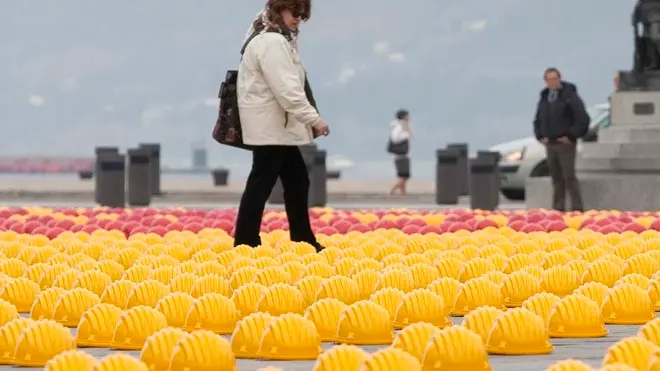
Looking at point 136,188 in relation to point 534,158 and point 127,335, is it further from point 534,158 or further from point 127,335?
point 127,335

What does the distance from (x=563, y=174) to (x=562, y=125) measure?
2.21 feet

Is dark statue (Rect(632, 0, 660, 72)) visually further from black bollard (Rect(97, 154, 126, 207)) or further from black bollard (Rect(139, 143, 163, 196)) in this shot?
black bollard (Rect(139, 143, 163, 196))

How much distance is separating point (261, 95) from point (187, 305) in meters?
3.98

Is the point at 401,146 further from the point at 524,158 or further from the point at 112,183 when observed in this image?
the point at 112,183

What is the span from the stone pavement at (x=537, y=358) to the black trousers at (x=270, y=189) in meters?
4.57

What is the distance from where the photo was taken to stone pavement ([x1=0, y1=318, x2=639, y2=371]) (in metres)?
6.52

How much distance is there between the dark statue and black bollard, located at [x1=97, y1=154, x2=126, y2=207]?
27.2 feet

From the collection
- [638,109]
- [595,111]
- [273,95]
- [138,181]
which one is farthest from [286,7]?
[595,111]

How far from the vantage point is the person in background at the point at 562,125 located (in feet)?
68.0

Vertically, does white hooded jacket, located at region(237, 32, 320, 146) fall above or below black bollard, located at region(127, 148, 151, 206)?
above

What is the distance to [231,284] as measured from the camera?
9.31 meters

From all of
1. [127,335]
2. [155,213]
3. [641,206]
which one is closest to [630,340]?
[127,335]

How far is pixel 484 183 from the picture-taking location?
26.2 metres

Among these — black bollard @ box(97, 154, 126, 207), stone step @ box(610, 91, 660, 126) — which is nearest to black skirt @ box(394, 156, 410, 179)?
black bollard @ box(97, 154, 126, 207)
